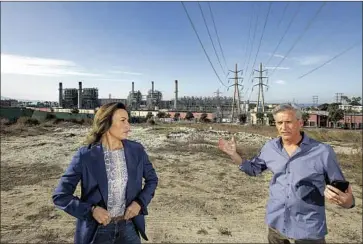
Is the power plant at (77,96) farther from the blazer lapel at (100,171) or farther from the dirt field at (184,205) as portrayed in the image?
the blazer lapel at (100,171)

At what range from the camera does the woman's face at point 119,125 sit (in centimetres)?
184

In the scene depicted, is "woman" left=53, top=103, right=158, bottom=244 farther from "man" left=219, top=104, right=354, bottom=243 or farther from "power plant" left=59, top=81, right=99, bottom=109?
"power plant" left=59, top=81, right=99, bottom=109

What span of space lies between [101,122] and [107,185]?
0.35m

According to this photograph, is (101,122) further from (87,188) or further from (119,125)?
(87,188)

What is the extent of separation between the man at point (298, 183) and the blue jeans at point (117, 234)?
0.95m

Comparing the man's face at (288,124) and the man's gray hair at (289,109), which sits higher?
the man's gray hair at (289,109)

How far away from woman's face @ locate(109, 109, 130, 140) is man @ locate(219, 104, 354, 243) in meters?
1.00

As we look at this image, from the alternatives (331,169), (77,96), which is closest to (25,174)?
(331,169)

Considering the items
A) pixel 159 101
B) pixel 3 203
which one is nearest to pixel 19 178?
pixel 3 203

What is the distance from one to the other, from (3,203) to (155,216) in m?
3.55

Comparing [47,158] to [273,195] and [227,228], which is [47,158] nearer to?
[227,228]

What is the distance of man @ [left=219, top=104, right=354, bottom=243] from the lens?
6.45 feet

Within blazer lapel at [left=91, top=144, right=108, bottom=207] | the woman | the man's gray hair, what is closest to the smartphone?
the man's gray hair

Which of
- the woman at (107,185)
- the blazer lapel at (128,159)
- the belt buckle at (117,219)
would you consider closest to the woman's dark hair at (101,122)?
the woman at (107,185)
